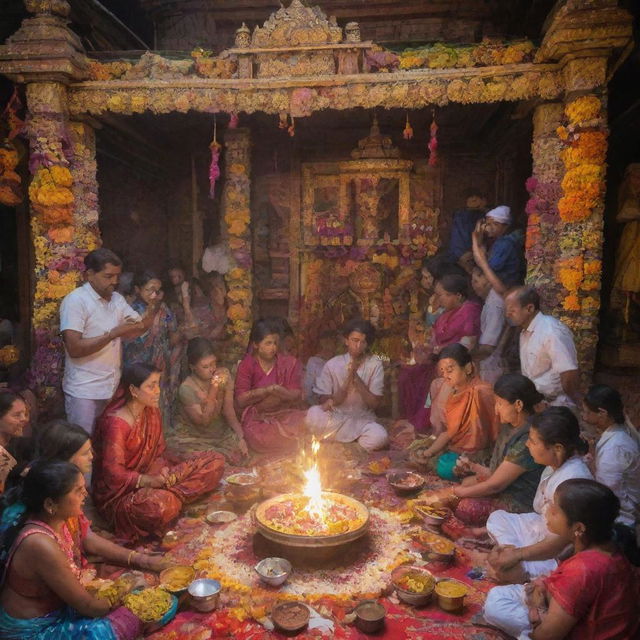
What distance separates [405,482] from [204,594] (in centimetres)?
224

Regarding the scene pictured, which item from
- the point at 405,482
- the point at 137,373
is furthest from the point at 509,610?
the point at 137,373

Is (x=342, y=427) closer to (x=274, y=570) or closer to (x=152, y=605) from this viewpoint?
(x=274, y=570)

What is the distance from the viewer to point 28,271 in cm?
777

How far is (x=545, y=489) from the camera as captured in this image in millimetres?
3836

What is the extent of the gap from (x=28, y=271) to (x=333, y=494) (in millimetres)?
5728

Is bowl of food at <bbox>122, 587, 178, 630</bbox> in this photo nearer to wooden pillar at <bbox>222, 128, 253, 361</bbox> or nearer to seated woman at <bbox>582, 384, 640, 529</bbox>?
seated woman at <bbox>582, 384, 640, 529</bbox>

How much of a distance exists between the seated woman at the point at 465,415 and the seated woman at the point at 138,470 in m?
2.34

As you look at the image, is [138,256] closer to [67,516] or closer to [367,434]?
[367,434]

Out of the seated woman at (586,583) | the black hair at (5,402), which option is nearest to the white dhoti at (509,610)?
the seated woman at (586,583)

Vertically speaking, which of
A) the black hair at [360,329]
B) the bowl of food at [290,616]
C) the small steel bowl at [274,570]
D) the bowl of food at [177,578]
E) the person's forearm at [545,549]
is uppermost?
the black hair at [360,329]

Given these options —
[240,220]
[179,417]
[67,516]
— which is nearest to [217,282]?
[240,220]

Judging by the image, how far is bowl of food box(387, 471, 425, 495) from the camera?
4992 millimetres

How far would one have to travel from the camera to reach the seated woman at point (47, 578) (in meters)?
2.83

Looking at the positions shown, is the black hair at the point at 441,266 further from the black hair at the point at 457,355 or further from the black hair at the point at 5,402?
the black hair at the point at 5,402
